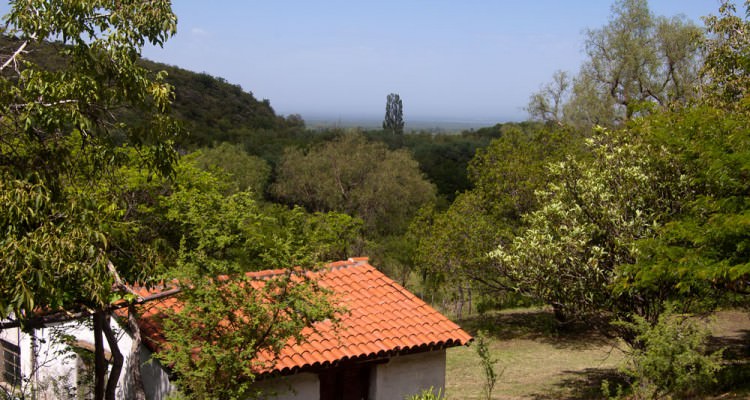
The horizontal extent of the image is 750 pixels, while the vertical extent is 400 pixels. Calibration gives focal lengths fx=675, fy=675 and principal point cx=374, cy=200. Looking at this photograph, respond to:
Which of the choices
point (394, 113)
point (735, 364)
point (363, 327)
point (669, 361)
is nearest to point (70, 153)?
point (363, 327)

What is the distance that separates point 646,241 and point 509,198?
11.1 metres

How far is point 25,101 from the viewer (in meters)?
7.64

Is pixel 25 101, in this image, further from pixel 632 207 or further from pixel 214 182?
pixel 214 182

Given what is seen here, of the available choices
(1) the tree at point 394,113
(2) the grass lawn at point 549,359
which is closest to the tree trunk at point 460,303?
(2) the grass lawn at point 549,359

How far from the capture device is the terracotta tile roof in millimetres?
10891

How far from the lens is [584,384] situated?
17172 mm

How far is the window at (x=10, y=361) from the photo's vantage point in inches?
524

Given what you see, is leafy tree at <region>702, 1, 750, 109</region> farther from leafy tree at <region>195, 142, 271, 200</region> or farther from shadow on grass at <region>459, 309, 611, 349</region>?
leafy tree at <region>195, 142, 271, 200</region>

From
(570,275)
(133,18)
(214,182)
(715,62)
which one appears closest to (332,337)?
(570,275)

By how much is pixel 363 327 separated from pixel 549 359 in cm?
1086

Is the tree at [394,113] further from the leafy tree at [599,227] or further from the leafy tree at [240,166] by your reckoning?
the leafy tree at [599,227]

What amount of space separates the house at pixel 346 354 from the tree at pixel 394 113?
292 ft

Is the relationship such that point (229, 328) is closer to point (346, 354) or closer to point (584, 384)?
point (346, 354)

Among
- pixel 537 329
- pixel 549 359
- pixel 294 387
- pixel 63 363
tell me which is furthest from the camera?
pixel 537 329
